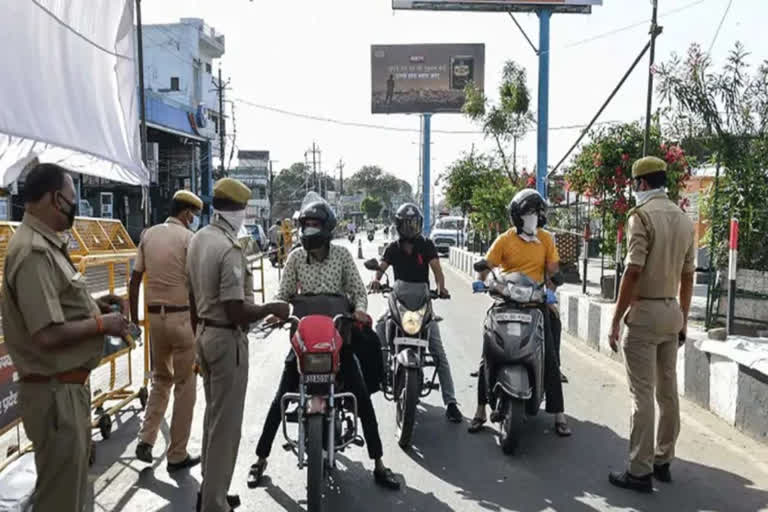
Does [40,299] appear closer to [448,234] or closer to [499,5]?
[499,5]

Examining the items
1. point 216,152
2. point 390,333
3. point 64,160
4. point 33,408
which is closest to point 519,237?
point 390,333

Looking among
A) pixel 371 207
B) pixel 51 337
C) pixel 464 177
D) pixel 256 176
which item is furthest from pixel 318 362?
pixel 371 207

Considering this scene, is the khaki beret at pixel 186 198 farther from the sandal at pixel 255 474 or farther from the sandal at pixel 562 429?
the sandal at pixel 562 429

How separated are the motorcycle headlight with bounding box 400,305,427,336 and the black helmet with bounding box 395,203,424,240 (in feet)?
2.36

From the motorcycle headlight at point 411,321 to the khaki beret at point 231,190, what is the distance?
184 cm

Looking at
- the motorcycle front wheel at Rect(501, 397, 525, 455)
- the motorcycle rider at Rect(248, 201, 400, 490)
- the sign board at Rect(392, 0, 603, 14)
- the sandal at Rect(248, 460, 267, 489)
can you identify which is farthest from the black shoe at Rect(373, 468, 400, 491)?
the sign board at Rect(392, 0, 603, 14)

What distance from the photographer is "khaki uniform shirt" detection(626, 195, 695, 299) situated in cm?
432

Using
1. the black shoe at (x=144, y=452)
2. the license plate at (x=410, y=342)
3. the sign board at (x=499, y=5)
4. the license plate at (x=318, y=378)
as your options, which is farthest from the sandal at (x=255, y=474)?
the sign board at (x=499, y=5)

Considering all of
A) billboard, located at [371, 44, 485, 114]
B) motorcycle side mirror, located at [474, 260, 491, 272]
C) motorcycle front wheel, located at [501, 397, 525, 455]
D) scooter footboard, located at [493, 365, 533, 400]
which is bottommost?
motorcycle front wheel, located at [501, 397, 525, 455]

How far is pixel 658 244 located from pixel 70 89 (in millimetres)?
3684

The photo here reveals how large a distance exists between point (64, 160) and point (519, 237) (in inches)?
131

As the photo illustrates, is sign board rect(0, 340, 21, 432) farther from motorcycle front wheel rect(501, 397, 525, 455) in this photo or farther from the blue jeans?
motorcycle front wheel rect(501, 397, 525, 455)

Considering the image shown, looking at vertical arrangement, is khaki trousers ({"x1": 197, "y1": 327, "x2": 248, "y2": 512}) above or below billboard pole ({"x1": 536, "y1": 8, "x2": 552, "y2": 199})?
below

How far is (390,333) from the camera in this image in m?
5.70
